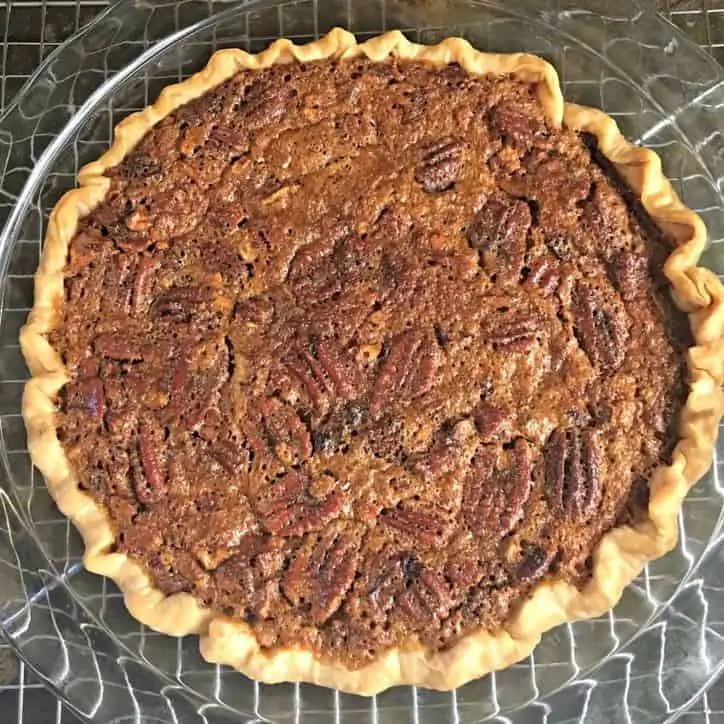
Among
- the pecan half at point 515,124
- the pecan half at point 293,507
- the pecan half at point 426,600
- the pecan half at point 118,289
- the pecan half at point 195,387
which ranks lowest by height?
the pecan half at point 426,600

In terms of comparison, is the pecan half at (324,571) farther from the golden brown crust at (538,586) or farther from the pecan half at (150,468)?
the pecan half at (150,468)

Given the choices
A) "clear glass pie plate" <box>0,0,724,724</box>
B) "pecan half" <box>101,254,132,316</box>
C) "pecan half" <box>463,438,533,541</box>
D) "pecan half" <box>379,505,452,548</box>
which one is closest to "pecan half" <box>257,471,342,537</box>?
"pecan half" <box>379,505,452,548</box>

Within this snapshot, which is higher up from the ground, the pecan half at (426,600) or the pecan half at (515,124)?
the pecan half at (515,124)

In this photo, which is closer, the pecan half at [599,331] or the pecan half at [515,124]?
the pecan half at [599,331]

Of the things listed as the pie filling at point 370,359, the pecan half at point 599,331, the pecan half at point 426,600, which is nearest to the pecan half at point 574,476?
the pie filling at point 370,359

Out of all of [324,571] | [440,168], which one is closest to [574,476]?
[324,571]

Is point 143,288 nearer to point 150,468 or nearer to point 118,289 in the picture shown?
point 118,289
